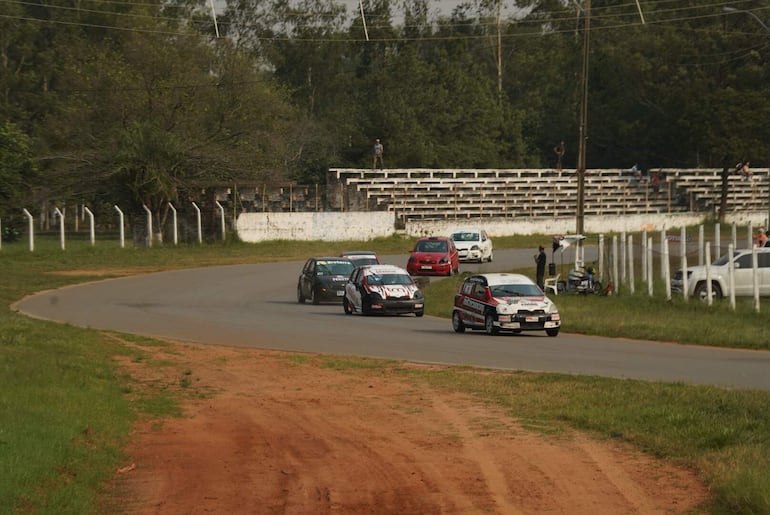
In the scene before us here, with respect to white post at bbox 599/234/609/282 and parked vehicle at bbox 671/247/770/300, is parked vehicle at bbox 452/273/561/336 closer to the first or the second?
parked vehicle at bbox 671/247/770/300

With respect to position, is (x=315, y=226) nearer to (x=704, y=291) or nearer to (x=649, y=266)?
(x=649, y=266)

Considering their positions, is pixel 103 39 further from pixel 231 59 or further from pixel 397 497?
pixel 397 497

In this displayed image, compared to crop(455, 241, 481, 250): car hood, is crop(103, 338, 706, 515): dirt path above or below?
below

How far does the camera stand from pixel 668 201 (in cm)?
8731

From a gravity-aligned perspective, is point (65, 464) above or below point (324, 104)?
below

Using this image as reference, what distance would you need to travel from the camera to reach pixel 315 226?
7144 cm

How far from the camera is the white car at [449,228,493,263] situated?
193 ft

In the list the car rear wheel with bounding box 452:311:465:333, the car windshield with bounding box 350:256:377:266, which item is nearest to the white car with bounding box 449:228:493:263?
the car windshield with bounding box 350:256:377:266

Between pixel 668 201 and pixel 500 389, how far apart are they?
69.8 metres

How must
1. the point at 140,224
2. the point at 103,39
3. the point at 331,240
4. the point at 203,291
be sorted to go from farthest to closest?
1. the point at 103,39
2. the point at 331,240
3. the point at 140,224
4. the point at 203,291

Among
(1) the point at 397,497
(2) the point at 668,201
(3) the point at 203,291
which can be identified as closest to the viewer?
(1) the point at 397,497

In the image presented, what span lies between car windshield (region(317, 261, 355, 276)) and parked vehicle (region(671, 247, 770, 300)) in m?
10.4

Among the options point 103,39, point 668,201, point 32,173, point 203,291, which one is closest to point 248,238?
point 32,173

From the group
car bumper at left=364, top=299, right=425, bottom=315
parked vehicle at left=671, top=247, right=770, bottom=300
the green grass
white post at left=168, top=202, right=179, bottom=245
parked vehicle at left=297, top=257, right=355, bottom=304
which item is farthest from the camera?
white post at left=168, top=202, right=179, bottom=245
